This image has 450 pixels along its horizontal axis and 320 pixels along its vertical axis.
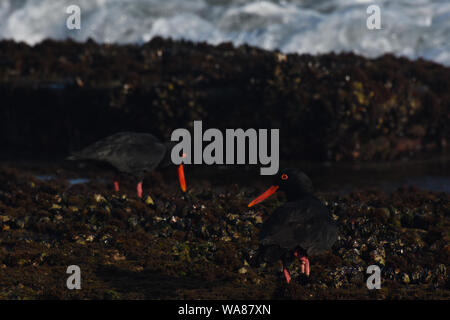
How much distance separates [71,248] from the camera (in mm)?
10703

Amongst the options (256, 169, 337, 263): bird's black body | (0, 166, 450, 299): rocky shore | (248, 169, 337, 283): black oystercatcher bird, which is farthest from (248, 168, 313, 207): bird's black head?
(0, 166, 450, 299): rocky shore

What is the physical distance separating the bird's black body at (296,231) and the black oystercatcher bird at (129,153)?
511 centimetres

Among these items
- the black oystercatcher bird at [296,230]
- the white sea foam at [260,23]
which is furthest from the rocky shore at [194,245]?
the white sea foam at [260,23]

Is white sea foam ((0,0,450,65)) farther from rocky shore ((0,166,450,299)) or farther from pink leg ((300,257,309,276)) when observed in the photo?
pink leg ((300,257,309,276))

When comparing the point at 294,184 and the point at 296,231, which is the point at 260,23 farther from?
the point at 296,231

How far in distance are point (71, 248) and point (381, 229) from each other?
20.3 feet

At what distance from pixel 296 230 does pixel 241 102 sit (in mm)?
13699

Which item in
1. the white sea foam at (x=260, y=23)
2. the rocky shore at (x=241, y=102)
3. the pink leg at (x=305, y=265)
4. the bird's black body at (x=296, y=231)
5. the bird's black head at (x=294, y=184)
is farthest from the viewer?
the white sea foam at (x=260, y=23)

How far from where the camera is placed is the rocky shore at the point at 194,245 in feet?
28.4

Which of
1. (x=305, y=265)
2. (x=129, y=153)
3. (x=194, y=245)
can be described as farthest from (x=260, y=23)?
(x=305, y=265)

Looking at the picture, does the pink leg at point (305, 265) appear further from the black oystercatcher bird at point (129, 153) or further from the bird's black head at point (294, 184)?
the black oystercatcher bird at point (129, 153)

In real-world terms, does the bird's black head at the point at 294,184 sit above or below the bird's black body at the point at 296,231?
above

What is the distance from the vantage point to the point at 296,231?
8039mm
